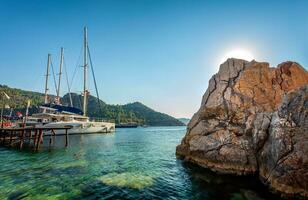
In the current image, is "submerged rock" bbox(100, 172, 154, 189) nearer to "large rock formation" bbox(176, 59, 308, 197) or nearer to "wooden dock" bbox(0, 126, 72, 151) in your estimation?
"large rock formation" bbox(176, 59, 308, 197)

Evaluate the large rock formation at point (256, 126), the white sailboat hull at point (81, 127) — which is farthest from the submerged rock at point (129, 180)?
the white sailboat hull at point (81, 127)

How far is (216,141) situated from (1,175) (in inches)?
756

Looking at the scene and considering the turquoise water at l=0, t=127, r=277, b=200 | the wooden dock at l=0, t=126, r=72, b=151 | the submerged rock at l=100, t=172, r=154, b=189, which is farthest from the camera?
the wooden dock at l=0, t=126, r=72, b=151

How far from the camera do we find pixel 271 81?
24359mm

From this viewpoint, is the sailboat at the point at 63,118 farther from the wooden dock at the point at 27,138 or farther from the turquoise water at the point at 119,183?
the turquoise water at the point at 119,183

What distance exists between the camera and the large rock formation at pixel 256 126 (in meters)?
13.7

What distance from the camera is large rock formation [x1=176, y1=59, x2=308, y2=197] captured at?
13.7 metres

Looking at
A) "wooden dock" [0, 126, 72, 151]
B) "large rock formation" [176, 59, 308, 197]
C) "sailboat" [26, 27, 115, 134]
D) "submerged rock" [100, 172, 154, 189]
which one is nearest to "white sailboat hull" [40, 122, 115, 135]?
"sailboat" [26, 27, 115, 134]

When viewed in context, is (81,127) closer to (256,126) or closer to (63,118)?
(63,118)

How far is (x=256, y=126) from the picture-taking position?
18.7m

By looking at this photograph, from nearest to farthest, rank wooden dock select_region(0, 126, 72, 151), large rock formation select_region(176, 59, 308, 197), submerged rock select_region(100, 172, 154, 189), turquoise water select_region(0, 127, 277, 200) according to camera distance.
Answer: large rock formation select_region(176, 59, 308, 197) → turquoise water select_region(0, 127, 277, 200) → submerged rock select_region(100, 172, 154, 189) → wooden dock select_region(0, 126, 72, 151)

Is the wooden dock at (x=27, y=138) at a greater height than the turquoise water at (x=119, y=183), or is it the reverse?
the wooden dock at (x=27, y=138)

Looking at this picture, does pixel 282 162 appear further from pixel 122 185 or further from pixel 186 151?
pixel 186 151

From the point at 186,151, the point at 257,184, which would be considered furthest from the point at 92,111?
the point at 257,184
